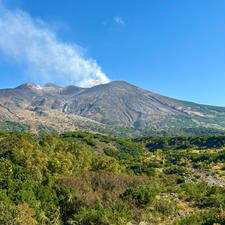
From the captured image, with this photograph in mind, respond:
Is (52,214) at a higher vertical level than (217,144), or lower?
lower

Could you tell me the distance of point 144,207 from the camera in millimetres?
16359

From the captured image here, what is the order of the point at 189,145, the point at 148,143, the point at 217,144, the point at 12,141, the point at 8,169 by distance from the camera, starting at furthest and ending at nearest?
the point at 148,143
the point at 189,145
the point at 217,144
the point at 12,141
the point at 8,169

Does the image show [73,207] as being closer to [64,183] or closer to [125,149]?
[64,183]

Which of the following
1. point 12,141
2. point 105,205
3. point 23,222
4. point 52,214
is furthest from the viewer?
point 12,141

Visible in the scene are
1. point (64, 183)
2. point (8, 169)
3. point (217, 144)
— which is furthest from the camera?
point (217, 144)

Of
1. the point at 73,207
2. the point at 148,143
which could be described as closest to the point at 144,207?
the point at 73,207

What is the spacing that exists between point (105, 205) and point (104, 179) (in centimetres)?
613

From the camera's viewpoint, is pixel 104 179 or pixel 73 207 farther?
pixel 104 179

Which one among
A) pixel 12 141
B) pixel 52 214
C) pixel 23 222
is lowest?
pixel 52 214

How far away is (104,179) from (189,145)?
6382cm

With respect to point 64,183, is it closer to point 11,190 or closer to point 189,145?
point 11,190

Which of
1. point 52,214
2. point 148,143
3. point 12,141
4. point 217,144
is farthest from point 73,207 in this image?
point 148,143

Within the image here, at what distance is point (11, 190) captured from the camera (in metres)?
16.1

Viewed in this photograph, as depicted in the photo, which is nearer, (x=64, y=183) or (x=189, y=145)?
(x=64, y=183)
